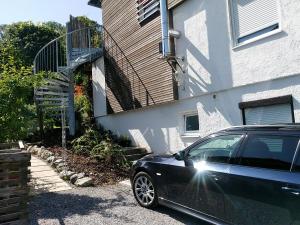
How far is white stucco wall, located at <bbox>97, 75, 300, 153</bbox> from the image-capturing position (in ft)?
24.6

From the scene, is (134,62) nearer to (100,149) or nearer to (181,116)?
(181,116)

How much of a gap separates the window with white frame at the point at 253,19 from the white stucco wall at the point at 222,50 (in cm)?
16

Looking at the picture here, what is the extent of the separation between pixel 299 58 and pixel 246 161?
331cm

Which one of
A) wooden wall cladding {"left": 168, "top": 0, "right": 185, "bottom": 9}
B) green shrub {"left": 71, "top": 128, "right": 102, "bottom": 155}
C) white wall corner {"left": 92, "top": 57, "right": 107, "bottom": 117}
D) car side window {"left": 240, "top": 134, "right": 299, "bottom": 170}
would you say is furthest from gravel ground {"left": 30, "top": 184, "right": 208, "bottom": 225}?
white wall corner {"left": 92, "top": 57, "right": 107, "bottom": 117}

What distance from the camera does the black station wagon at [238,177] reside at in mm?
3992

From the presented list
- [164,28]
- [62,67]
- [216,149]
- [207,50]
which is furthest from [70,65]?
[216,149]

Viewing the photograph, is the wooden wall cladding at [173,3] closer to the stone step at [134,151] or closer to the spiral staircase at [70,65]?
the spiral staircase at [70,65]

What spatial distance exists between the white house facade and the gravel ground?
121 inches

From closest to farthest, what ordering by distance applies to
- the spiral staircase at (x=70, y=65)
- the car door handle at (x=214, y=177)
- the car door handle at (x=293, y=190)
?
the car door handle at (x=293, y=190), the car door handle at (x=214, y=177), the spiral staircase at (x=70, y=65)

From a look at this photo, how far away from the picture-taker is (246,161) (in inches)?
180

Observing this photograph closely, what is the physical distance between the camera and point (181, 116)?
1054cm

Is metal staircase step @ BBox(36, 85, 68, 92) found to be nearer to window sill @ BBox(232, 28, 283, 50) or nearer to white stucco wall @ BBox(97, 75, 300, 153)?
white stucco wall @ BBox(97, 75, 300, 153)

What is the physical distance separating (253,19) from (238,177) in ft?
15.6

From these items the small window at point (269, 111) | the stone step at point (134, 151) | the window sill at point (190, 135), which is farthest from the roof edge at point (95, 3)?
the small window at point (269, 111)
